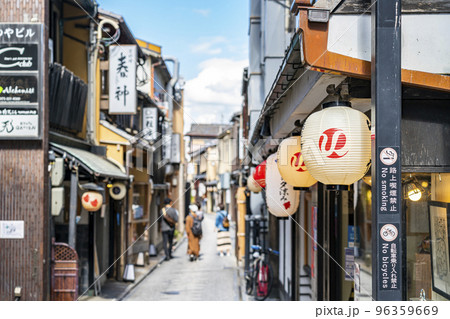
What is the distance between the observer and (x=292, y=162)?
640cm

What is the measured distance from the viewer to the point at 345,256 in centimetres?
788

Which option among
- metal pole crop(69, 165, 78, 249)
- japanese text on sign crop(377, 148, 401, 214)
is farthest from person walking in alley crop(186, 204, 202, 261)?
japanese text on sign crop(377, 148, 401, 214)

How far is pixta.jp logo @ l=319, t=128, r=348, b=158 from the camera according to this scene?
410cm

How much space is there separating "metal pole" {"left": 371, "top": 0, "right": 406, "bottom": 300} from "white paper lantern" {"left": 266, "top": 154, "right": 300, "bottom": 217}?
449 cm

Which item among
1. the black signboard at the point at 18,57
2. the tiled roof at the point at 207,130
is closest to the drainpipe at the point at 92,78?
the black signboard at the point at 18,57

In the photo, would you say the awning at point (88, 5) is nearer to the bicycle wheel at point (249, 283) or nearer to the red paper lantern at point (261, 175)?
the red paper lantern at point (261, 175)

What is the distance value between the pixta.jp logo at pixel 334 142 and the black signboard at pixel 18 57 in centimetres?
811

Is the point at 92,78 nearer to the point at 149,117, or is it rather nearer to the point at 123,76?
the point at 123,76

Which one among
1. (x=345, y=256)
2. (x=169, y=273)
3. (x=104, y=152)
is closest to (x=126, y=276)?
(x=169, y=273)

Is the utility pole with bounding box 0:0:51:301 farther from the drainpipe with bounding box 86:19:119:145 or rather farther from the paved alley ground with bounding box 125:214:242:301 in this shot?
the drainpipe with bounding box 86:19:119:145

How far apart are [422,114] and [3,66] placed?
8757mm

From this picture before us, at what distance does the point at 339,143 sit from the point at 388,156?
469mm

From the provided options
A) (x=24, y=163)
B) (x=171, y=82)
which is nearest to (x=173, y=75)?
(x=171, y=82)

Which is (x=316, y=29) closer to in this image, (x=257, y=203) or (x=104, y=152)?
(x=104, y=152)
